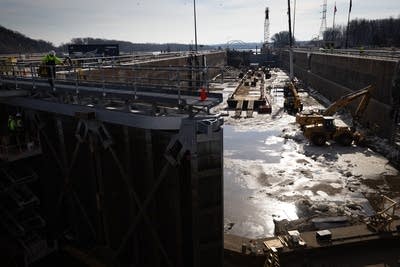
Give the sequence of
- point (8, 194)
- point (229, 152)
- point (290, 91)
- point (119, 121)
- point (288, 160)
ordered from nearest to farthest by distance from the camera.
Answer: point (119, 121)
point (8, 194)
point (288, 160)
point (229, 152)
point (290, 91)

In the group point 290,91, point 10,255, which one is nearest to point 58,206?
point 10,255

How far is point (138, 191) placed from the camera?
10062 millimetres

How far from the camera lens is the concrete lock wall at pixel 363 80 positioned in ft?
80.8

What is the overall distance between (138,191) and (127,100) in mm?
2810

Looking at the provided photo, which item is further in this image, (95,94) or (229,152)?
(229,152)

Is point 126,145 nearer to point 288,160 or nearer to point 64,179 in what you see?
point 64,179

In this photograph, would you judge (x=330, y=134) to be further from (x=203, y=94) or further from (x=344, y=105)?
(x=203, y=94)

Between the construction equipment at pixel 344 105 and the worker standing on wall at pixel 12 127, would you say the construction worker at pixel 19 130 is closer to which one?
the worker standing on wall at pixel 12 127

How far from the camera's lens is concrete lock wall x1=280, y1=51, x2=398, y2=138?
24.6 metres

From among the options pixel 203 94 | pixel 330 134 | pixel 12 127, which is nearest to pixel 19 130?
pixel 12 127

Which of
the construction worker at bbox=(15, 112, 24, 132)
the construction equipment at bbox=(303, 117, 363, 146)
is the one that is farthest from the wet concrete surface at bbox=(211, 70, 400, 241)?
the construction worker at bbox=(15, 112, 24, 132)

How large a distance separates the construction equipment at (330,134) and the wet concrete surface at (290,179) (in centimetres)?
57

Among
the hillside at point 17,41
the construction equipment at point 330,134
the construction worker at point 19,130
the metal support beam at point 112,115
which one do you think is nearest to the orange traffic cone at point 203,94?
the metal support beam at point 112,115

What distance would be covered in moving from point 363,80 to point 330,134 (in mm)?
9317
